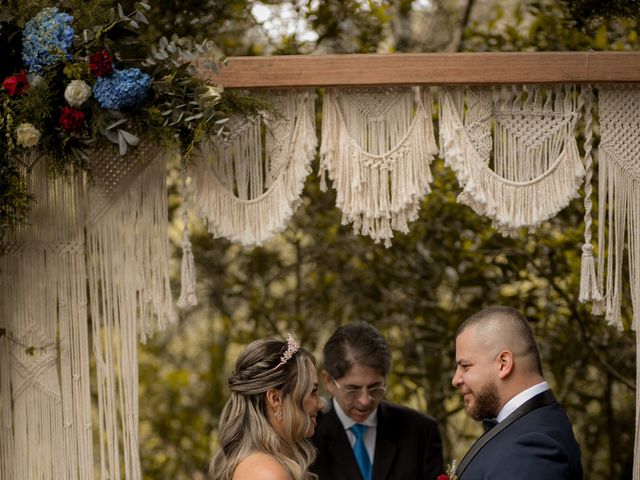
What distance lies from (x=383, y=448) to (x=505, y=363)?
110 centimetres

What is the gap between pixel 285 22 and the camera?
4.86m

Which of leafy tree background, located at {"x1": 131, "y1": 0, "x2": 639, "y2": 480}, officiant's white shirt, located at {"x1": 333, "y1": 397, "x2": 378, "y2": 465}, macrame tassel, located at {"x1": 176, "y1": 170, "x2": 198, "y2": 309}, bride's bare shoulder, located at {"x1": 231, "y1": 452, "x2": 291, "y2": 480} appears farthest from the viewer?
leafy tree background, located at {"x1": 131, "y1": 0, "x2": 639, "y2": 480}

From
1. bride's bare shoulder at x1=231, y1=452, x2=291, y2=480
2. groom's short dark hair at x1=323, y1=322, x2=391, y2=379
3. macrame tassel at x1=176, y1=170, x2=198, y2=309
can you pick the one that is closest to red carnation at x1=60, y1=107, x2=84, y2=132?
macrame tassel at x1=176, y1=170, x2=198, y2=309

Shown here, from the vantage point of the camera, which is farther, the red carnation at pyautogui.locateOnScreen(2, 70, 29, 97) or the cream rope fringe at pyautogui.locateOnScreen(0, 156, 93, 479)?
the cream rope fringe at pyautogui.locateOnScreen(0, 156, 93, 479)

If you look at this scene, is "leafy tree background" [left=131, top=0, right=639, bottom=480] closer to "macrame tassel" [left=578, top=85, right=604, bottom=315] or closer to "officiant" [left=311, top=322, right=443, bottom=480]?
"macrame tassel" [left=578, top=85, right=604, bottom=315]

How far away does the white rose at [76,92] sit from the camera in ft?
9.78

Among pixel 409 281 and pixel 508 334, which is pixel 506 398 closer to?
pixel 508 334

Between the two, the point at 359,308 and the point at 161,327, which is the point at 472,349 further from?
the point at 359,308

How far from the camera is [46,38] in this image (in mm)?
3000

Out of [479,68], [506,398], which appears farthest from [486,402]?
[479,68]

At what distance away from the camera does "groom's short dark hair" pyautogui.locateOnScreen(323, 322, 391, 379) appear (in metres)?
3.74

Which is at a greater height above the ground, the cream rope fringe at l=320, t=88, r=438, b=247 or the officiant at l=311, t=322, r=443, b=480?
the cream rope fringe at l=320, t=88, r=438, b=247

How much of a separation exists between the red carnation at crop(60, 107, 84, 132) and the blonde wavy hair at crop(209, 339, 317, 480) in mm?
1023

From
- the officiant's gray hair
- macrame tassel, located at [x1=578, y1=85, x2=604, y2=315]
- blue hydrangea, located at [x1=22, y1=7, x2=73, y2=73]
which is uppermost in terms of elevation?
blue hydrangea, located at [x1=22, y1=7, x2=73, y2=73]
